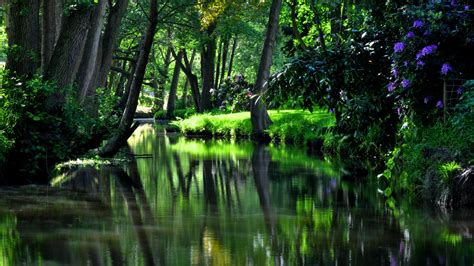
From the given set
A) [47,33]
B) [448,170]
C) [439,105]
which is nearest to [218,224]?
[448,170]

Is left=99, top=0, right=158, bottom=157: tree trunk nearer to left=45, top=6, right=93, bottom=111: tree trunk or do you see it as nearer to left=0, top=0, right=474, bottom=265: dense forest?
left=0, top=0, right=474, bottom=265: dense forest

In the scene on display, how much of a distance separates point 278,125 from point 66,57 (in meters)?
15.7

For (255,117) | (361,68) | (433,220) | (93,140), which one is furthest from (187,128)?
(433,220)

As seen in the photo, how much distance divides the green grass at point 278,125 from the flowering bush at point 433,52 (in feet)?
35.5

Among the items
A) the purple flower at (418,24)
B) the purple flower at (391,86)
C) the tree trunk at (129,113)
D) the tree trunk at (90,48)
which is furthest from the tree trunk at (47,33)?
the purple flower at (418,24)

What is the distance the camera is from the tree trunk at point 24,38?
16000 mm

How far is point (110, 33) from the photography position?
2517 cm

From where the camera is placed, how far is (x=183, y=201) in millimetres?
12375

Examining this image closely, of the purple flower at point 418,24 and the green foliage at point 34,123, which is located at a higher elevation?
the purple flower at point 418,24

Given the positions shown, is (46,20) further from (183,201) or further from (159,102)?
(159,102)

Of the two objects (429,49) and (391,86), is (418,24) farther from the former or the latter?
(391,86)

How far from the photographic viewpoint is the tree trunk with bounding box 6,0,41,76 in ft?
52.5

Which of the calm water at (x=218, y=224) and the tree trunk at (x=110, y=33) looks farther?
the tree trunk at (x=110, y=33)

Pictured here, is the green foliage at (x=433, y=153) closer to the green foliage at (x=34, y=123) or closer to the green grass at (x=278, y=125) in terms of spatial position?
the green foliage at (x=34, y=123)
